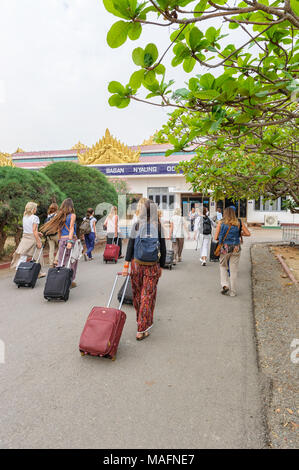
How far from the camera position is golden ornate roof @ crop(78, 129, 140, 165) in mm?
25328

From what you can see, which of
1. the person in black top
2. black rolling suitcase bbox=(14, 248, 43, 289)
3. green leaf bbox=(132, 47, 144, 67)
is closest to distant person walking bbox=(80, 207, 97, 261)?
black rolling suitcase bbox=(14, 248, 43, 289)

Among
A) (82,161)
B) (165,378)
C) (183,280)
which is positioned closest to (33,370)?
(165,378)

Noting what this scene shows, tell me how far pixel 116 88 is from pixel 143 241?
2119 millimetres

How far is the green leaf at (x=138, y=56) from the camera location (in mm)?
2105

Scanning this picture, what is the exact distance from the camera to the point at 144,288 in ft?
13.2

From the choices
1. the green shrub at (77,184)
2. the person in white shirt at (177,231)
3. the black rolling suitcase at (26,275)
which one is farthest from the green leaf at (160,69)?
the green shrub at (77,184)

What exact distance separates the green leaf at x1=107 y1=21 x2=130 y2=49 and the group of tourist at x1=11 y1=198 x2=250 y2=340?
2.42 m

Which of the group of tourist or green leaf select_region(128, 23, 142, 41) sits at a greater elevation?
green leaf select_region(128, 23, 142, 41)

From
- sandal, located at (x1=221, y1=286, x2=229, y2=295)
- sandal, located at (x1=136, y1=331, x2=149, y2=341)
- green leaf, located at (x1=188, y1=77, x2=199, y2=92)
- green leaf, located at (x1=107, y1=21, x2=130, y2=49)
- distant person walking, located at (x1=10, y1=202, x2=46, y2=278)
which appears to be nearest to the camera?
green leaf, located at (x1=107, y1=21, x2=130, y2=49)

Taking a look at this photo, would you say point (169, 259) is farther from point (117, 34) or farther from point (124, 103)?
point (117, 34)

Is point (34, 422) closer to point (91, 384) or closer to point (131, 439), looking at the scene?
point (91, 384)

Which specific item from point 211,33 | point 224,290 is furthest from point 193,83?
point 224,290

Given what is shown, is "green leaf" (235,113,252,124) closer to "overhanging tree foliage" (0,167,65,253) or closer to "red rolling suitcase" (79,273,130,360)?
"red rolling suitcase" (79,273,130,360)

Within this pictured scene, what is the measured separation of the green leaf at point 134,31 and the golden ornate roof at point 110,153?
24.0 metres
